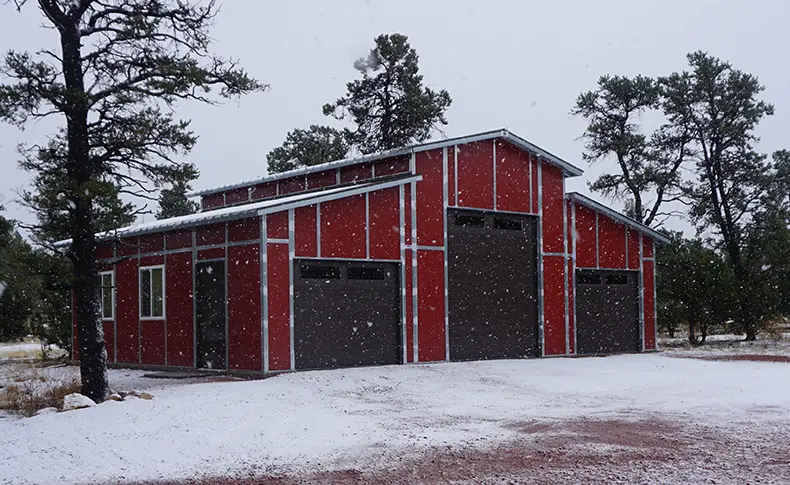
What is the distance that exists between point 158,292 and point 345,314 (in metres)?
5.41

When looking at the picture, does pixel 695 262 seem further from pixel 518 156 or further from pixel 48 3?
pixel 48 3

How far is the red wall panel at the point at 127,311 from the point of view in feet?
74.3

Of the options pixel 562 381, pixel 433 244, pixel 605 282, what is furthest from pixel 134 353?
pixel 605 282

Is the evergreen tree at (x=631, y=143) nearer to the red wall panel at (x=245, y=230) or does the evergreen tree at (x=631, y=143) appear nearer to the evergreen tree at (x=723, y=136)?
the evergreen tree at (x=723, y=136)

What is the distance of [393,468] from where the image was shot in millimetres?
9000

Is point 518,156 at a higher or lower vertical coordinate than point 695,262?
higher

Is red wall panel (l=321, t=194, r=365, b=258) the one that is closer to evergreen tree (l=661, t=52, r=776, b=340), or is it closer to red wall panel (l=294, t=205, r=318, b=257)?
red wall panel (l=294, t=205, r=318, b=257)

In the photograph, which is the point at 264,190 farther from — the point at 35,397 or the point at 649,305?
the point at 649,305

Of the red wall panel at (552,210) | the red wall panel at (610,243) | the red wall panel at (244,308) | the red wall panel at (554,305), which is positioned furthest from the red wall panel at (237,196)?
the red wall panel at (610,243)

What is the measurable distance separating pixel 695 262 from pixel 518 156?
41.7 feet

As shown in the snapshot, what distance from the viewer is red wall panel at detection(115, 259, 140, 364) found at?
22641mm

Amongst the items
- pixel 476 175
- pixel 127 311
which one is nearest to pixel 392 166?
pixel 476 175

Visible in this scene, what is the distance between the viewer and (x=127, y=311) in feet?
75.6

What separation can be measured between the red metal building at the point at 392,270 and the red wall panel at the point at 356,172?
0.14 ft
